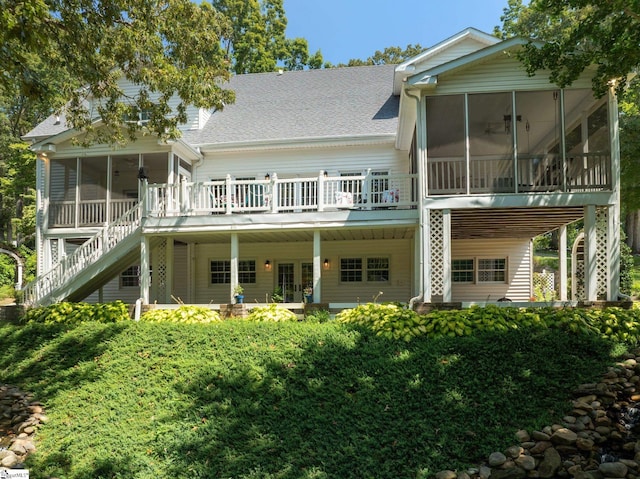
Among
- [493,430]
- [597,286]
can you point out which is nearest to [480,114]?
[597,286]

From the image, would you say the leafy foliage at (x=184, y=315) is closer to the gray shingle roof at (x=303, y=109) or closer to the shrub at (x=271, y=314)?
the shrub at (x=271, y=314)

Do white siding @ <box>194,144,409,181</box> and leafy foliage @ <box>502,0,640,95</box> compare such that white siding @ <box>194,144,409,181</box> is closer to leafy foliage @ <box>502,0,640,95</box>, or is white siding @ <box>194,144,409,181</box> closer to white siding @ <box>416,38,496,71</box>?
white siding @ <box>416,38,496,71</box>

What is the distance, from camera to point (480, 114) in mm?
12047

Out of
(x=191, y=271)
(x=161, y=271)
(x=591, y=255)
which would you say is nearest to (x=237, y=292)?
(x=161, y=271)

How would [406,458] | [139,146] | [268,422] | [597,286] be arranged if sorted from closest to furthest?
[406,458] < [268,422] < [597,286] < [139,146]

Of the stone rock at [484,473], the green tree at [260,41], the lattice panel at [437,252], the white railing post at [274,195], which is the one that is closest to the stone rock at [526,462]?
the stone rock at [484,473]

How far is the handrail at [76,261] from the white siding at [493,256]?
11.0m

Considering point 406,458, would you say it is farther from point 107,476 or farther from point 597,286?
point 597,286

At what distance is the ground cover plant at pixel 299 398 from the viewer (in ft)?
21.0

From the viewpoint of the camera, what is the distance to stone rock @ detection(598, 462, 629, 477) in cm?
586

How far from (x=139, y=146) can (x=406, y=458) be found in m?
12.5

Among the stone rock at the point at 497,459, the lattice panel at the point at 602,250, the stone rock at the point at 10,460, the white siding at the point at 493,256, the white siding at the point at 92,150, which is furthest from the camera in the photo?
the white siding at the point at 493,256

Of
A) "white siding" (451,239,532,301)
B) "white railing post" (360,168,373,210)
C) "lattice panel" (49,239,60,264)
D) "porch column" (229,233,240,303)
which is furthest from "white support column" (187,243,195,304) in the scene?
"white siding" (451,239,532,301)

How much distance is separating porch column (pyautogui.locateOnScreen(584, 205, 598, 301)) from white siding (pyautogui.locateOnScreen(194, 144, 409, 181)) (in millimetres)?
6357
